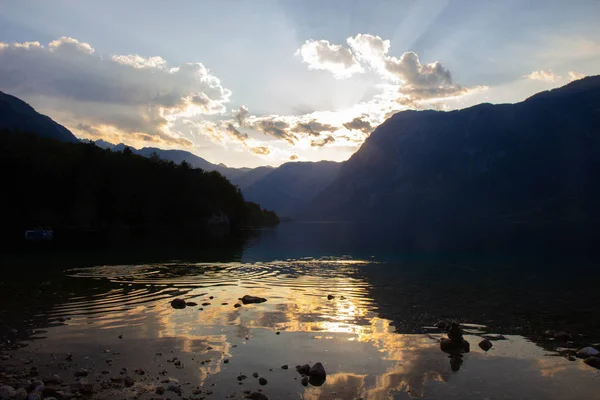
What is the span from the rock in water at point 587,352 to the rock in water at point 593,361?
590 mm

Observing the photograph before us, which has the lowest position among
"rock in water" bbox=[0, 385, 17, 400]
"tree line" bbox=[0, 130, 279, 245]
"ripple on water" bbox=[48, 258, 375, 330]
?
"ripple on water" bbox=[48, 258, 375, 330]

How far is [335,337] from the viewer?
21.9m

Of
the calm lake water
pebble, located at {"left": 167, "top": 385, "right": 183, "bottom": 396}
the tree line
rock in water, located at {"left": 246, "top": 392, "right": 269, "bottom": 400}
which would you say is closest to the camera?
rock in water, located at {"left": 246, "top": 392, "right": 269, "bottom": 400}

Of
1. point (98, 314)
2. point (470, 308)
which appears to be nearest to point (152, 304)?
point (98, 314)

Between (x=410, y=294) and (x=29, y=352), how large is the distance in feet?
88.0

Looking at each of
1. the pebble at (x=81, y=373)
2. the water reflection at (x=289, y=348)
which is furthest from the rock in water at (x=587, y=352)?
the pebble at (x=81, y=373)

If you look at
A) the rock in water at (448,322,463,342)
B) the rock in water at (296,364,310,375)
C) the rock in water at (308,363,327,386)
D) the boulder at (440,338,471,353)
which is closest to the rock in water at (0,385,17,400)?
the rock in water at (296,364,310,375)

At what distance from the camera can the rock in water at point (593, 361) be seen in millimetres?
17984

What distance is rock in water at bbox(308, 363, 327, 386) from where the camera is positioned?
15723 mm

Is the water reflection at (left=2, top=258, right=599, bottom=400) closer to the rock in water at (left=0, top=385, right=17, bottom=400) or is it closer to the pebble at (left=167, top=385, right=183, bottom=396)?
the pebble at (left=167, top=385, right=183, bottom=396)

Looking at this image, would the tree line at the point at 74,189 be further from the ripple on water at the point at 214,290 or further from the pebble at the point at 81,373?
the pebble at the point at 81,373

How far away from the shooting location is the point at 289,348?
1980 cm

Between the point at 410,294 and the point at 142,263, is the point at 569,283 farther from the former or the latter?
the point at 142,263

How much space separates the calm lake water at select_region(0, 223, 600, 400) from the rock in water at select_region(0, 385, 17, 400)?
1793 mm
